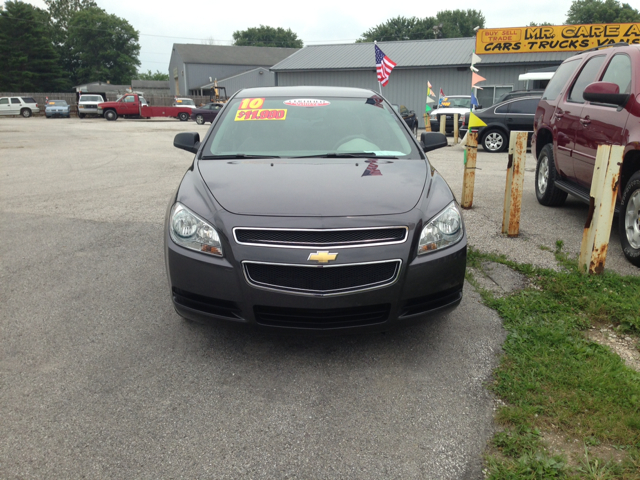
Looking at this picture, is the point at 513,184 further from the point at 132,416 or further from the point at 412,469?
the point at 132,416

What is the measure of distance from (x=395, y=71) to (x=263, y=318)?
30820 millimetres

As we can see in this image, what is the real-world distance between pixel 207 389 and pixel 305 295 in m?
0.74

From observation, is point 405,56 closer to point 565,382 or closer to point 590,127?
point 590,127

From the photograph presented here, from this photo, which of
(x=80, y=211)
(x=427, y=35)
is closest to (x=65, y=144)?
(x=80, y=211)

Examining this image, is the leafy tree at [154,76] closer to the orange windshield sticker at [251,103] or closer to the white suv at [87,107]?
the white suv at [87,107]

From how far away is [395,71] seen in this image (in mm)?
31297

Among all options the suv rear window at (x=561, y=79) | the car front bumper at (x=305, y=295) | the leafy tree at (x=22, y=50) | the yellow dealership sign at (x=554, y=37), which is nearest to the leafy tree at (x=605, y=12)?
the yellow dealership sign at (x=554, y=37)

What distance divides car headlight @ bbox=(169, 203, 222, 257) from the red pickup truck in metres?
36.3

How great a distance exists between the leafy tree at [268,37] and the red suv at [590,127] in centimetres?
10072

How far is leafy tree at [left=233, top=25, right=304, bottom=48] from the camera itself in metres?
101

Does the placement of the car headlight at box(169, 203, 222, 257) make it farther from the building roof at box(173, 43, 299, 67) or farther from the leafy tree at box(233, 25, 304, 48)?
the leafy tree at box(233, 25, 304, 48)

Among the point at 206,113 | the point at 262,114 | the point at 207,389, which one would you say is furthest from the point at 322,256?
the point at 206,113

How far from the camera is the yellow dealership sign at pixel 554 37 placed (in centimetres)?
2269

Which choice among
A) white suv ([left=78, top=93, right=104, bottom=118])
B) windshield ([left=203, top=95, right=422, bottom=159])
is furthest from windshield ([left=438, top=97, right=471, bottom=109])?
white suv ([left=78, top=93, right=104, bottom=118])
